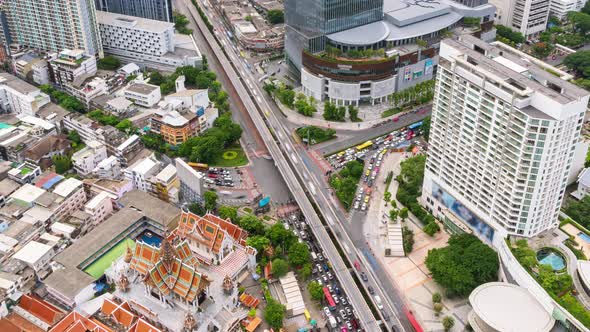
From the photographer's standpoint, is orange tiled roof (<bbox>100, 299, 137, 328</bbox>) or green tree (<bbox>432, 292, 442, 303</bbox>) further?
green tree (<bbox>432, 292, 442, 303</bbox>)

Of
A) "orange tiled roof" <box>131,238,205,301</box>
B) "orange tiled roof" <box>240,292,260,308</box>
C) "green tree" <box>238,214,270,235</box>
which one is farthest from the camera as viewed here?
"green tree" <box>238,214,270,235</box>

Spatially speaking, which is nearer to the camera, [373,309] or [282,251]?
[373,309]

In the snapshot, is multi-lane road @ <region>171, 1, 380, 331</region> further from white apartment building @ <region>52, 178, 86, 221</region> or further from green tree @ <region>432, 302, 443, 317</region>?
white apartment building @ <region>52, 178, 86, 221</region>

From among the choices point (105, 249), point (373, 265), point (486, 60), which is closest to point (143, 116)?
point (105, 249)

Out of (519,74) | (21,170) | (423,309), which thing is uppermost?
(519,74)

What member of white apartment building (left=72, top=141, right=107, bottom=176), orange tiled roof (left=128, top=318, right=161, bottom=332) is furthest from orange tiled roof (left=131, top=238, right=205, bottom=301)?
white apartment building (left=72, top=141, right=107, bottom=176)

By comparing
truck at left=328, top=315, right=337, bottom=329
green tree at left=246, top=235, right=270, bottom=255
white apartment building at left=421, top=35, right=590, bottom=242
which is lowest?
truck at left=328, top=315, right=337, bottom=329

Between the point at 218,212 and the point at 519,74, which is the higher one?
the point at 519,74

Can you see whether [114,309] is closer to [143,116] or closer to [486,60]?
[143,116]
